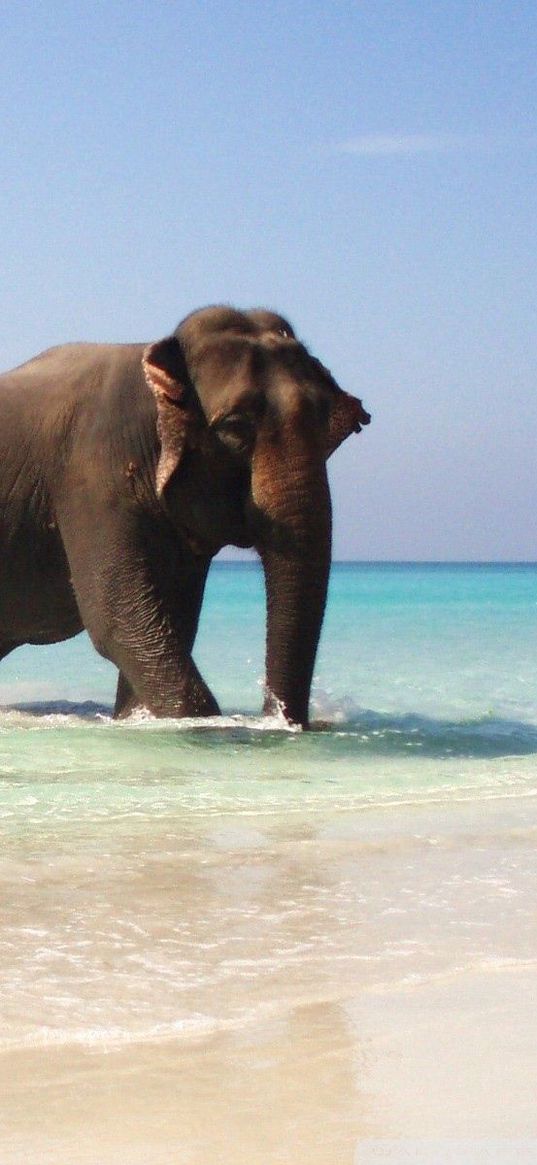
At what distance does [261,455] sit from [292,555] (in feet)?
1.72

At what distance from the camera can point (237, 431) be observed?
31.1ft

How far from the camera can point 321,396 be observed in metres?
9.55

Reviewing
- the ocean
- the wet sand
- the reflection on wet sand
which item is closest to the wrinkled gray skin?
the ocean

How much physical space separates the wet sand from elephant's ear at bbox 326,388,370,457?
6664mm

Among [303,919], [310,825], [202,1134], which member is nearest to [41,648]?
[310,825]

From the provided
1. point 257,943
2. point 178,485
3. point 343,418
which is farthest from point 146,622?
point 257,943

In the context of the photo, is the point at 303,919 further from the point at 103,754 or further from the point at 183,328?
the point at 183,328

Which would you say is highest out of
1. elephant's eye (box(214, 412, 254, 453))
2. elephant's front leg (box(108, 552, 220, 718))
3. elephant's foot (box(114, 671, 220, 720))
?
elephant's eye (box(214, 412, 254, 453))

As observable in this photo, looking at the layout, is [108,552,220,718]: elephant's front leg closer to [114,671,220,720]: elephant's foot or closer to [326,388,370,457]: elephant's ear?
[114,671,220,720]: elephant's foot

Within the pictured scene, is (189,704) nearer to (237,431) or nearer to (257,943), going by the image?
(237,431)

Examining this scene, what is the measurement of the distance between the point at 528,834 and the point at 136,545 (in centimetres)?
417

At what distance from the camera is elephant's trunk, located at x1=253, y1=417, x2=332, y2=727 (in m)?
9.20

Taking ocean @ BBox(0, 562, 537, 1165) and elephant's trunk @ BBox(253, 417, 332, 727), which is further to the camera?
elephant's trunk @ BBox(253, 417, 332, 727)

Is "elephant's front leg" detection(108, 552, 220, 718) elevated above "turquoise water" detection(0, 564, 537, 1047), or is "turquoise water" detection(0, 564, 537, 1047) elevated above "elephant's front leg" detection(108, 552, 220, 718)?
"turquoise water" detection(0, 564, 537, 1047)
